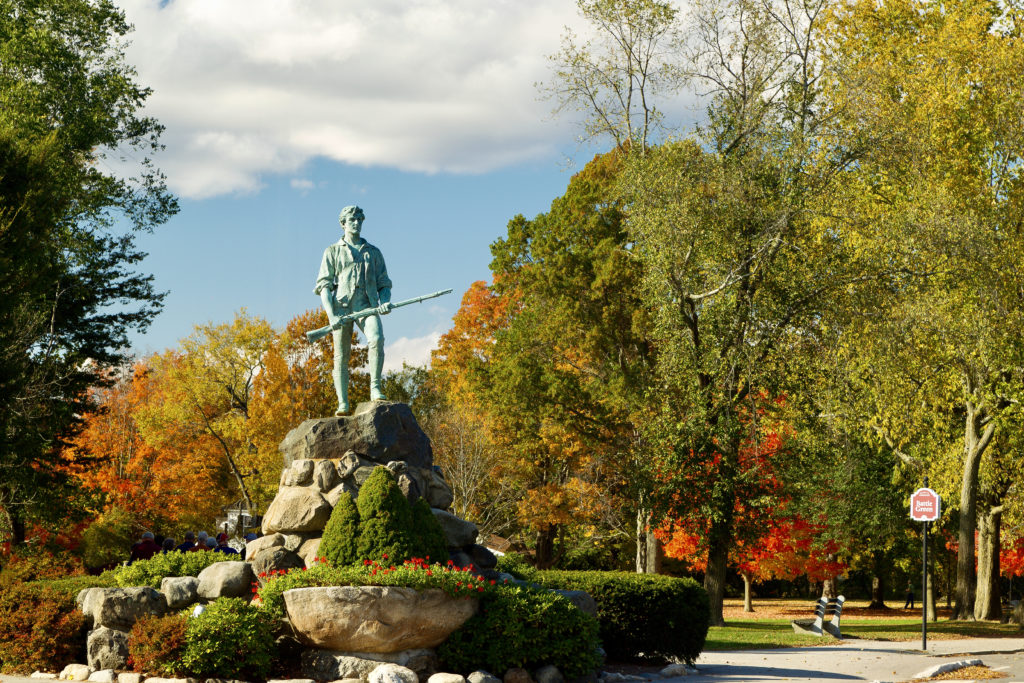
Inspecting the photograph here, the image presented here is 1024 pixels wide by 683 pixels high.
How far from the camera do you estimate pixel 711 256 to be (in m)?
23.1

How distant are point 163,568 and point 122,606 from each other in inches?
56.8

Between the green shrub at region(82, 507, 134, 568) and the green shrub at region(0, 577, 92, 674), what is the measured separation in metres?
11.5

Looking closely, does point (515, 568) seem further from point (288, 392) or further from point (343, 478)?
point (288, 392)

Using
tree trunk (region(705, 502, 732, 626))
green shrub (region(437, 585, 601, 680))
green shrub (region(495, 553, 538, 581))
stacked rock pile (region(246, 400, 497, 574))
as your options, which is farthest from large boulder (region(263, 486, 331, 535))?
tree trunk (region(705, 502, 732, 626))

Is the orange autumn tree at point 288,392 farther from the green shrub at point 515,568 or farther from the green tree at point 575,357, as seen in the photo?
the green shrub at point 515,568

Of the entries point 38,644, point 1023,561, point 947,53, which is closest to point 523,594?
point 38,644

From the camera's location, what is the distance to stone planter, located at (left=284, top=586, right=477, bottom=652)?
1090cm

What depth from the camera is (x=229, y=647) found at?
10.9 metres

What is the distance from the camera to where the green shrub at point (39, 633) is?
1205cm

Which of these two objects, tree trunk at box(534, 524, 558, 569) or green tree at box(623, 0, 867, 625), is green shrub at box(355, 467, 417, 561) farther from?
tree trunk at box(534, 524, 558, 569)

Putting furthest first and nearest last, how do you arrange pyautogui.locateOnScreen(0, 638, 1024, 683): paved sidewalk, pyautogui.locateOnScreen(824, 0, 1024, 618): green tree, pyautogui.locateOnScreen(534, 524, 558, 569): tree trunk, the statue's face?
1. pyautogui.locateOnScreen(534, 524, 558, 569): tree trunk
2. pyautogui.locateOnScreen(824, 0, 1024, 618): green tree
3. the statue's face
4. pyautogui.locateOnScreen(0, 638, 1024, 683): paved sidewalk

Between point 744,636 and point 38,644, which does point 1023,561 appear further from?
point 38,644

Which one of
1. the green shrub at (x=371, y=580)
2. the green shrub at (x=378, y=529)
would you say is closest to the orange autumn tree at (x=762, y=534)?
the green shrub at (x=378, y=529)

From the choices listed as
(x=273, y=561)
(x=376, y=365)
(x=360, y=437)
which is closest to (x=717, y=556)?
(x=376, y=365)
